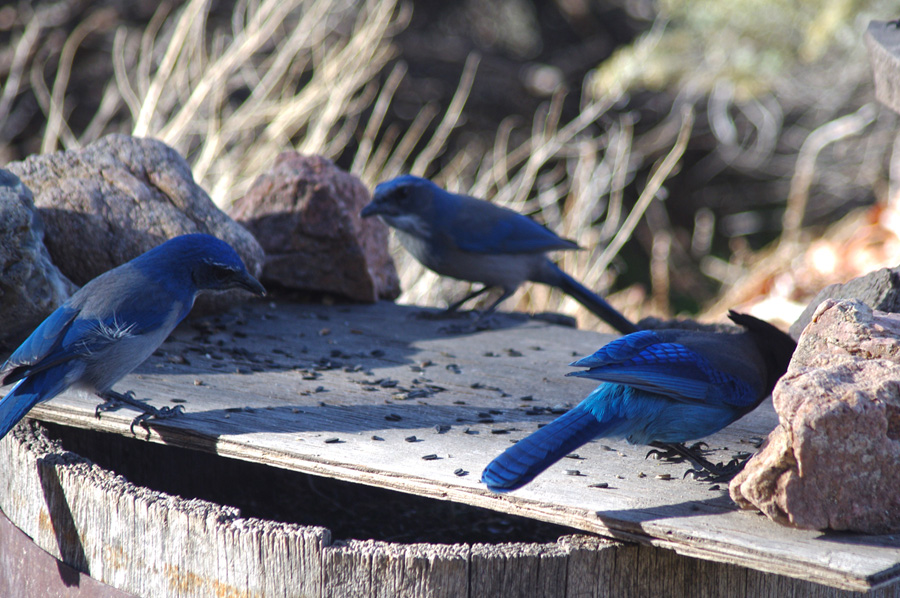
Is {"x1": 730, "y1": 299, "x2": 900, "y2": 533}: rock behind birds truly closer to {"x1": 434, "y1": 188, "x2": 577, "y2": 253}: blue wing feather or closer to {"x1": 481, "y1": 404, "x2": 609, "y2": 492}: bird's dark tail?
{"x1": 481, "y1": 404, "x2": 609, "y2": 492}: bird's dark tail

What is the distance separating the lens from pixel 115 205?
3.64 metres

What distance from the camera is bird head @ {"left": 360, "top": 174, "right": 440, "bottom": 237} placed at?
439 centimetres

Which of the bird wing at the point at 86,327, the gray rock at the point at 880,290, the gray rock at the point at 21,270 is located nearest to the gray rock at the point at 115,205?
the gray rock at the point at 21,270

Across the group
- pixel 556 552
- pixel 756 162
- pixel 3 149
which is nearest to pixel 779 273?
pixel 756 162

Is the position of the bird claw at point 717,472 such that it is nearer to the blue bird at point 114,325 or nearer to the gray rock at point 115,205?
the blue bird at point 114,325

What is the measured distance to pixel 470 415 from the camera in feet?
9.36

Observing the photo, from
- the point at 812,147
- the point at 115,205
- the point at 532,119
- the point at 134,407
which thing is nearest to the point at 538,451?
the point at 134,407

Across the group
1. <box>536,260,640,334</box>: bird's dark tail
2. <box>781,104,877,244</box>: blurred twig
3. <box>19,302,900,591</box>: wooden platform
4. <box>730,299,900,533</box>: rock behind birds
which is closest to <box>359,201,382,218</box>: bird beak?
<box>19,302,900,591</box>: wooden platform

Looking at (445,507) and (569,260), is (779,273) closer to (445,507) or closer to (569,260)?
(569,260)

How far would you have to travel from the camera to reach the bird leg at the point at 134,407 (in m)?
2.58

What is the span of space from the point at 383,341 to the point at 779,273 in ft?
14.3

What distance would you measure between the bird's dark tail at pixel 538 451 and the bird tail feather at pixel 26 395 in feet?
4.29

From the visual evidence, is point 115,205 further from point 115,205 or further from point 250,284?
point 250,284

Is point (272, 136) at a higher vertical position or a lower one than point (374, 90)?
lower
